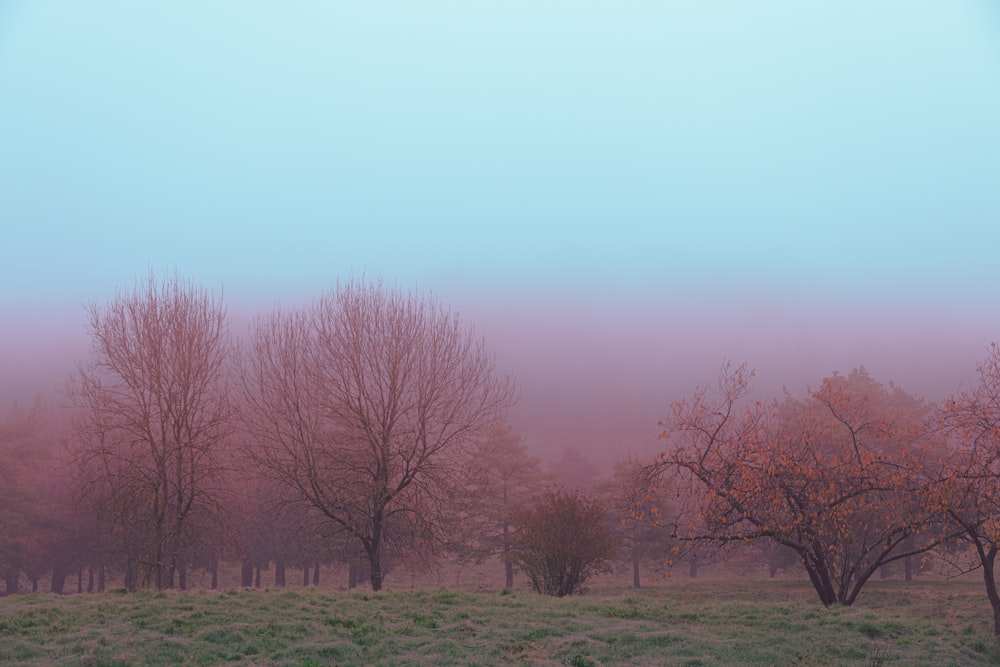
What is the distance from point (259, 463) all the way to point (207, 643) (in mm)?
13245

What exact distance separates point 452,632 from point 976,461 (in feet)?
35.7

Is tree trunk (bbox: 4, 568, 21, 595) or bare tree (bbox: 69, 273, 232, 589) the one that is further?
tree trunk (bbox: 4, 568, 21, 595)

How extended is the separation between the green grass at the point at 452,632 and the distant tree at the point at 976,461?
89.1 inches

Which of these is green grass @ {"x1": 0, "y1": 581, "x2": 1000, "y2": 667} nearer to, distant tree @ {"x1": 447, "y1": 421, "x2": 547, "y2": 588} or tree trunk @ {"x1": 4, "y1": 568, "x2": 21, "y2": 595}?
distant tree @ {"x1": 447, "y1": 421, "x2": 547, "y2": 588}

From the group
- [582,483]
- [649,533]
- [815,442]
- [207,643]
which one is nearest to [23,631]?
[207,643]

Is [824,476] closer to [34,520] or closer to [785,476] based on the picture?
[785,476]

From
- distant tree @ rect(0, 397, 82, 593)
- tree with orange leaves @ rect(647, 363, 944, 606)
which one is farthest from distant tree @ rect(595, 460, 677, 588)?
distant tree @ rect(0, 397, 82, 593)

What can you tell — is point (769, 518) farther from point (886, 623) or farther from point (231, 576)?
point (231, 576)

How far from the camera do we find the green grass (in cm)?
1156

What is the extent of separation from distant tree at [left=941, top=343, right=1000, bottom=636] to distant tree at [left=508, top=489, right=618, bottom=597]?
35.9 feet

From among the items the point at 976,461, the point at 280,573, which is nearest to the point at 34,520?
the point at 280,573

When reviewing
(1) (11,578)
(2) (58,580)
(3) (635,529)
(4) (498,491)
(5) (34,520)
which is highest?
(4) (498,491)

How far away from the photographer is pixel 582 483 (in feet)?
213

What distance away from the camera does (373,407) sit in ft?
80.6
